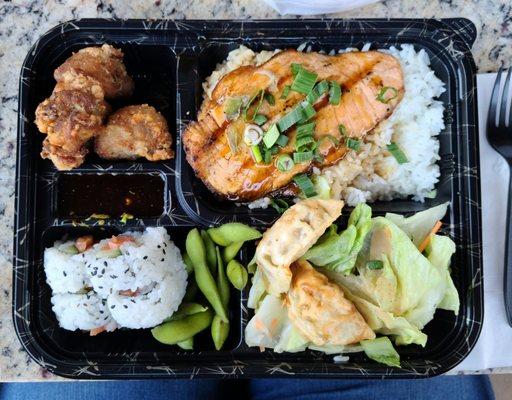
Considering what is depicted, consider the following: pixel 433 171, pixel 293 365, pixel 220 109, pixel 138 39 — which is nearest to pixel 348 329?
pixel 293 365

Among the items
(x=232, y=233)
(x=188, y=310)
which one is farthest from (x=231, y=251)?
(x=188, y=310)

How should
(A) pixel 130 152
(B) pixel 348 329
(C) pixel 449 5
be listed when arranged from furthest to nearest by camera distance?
(C) pixel 449 5 < (A) pixel 130 152 < (B) pixel 348 329

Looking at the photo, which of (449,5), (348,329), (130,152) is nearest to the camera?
(348,329)

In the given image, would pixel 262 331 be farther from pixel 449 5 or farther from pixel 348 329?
pixel 449 5

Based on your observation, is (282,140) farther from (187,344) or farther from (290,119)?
(187,344)

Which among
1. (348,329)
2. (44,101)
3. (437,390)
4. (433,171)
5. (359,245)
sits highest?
(44,101)

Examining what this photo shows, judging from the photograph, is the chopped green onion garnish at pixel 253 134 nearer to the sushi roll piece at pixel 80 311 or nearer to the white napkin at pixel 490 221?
the sushi roll piece at pixel 80 311

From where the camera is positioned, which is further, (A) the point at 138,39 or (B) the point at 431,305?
(A) the point at 138,39

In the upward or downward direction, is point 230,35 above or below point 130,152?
above
